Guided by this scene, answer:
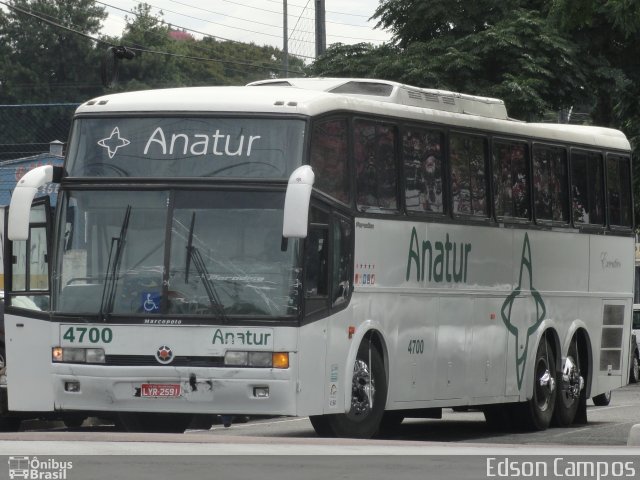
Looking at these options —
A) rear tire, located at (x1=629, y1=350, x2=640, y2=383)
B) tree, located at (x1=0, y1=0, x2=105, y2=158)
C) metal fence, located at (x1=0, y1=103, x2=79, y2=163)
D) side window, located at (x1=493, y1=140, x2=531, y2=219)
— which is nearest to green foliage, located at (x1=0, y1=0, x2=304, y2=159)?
A: tree, located at (x1=0, y1=0, x2=105, y2=158)

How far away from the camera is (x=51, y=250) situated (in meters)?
15.9

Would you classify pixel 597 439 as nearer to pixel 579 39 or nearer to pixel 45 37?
pixel 579 39

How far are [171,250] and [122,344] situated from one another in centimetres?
99

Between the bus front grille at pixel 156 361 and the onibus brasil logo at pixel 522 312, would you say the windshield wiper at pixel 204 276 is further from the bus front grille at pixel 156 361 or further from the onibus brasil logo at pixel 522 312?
the onibus brasil logo at pixel 522 312

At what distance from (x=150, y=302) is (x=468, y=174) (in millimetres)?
5082

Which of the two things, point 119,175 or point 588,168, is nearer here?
point 119,175

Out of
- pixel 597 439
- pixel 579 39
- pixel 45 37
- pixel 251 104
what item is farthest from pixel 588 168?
pixel 45 37

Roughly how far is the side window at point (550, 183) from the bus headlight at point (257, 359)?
22.1ft

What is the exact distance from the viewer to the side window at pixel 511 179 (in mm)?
19922

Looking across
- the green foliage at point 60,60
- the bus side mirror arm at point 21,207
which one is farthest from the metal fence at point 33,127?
the bus side mirror arm at point 21,207

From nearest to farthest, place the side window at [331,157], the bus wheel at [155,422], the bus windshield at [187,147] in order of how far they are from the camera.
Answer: the bus windshield at [187,147], the side window at [331,157], the bus wheel at [155,422]
